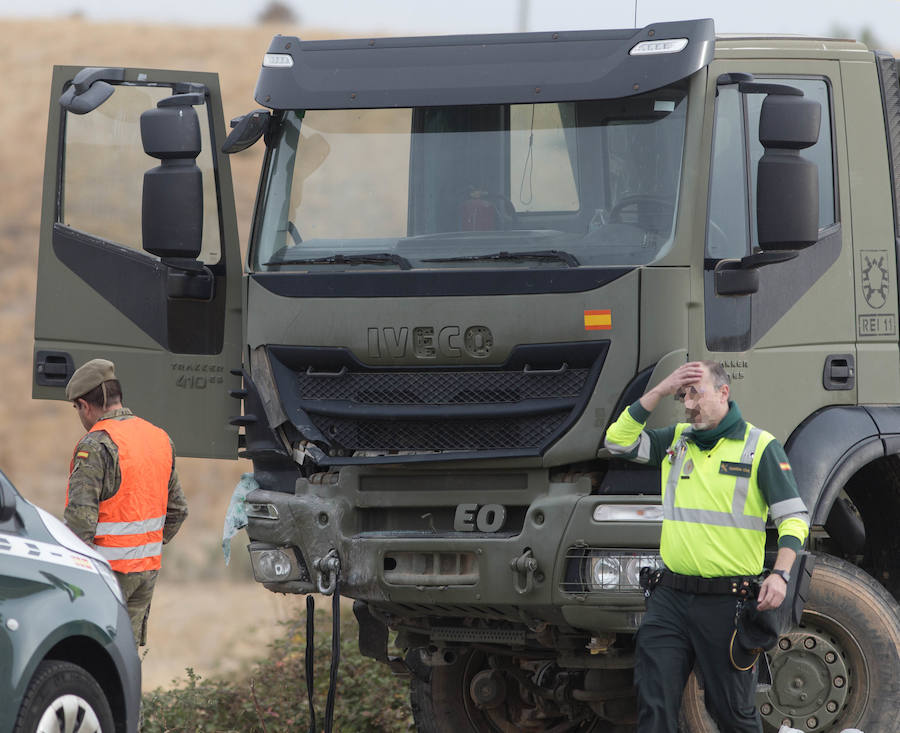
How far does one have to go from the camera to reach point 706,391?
6.34 m

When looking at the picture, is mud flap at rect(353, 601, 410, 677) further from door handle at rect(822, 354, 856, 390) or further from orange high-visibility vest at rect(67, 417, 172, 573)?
door handle at rect(822, 354, 856, 390)

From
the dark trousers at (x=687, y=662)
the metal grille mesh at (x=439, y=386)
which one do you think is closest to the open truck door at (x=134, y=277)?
the metal grille mesh at (x=439, y=386)

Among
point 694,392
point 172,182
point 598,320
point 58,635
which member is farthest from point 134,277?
point 694,392

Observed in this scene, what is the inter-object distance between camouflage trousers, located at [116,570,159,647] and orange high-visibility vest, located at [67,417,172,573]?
1.3 inches

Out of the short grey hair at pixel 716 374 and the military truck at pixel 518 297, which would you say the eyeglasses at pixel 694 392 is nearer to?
the short grey hair at pixel 716 374

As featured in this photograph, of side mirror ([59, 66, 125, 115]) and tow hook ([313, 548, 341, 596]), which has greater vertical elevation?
side mirror ([59, 66, 125, 115])

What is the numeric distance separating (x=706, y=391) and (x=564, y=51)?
1.87 meters

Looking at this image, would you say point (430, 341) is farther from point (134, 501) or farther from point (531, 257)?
point (134, 501)

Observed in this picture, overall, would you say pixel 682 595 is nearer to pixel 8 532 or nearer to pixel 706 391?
pixel 706 391

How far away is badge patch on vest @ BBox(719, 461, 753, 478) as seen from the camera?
20.9ft

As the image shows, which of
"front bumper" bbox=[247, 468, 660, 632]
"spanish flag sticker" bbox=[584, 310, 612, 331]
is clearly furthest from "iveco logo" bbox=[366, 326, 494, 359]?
"front bumper" bbox=[247, 468, 660, 632]

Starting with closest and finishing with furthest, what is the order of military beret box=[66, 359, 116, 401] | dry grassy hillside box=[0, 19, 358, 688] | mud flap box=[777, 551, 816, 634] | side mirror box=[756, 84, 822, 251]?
side mirror box=[756, 84, 822, 251], mud flap box=[777, 551, 816, 634], military beret box=[66, 359, 116, 401], dry grassy hillside box=[0, 19, 358, 688]

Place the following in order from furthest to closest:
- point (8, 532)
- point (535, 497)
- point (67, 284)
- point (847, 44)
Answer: point (67, 284), point (847, 44), point (535, 497), point (8, 532)

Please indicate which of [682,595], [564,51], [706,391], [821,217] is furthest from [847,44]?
[682,595]
